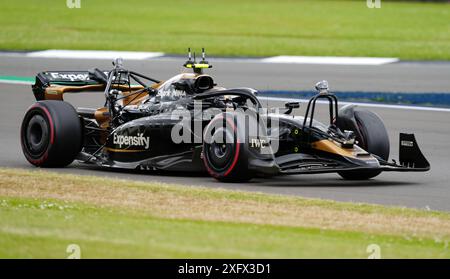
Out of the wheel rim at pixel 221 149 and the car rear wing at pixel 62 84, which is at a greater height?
the car rear wing at pixel 62 84

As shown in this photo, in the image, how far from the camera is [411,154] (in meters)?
13.3

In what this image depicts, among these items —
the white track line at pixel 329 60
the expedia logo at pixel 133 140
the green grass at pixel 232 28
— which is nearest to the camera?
the expedia logo at pixel 133 140

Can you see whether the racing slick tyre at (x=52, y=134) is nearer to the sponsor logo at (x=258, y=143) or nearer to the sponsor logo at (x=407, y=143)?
the sponsor logo at (x=258, y=143)

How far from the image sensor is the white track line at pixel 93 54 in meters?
28.3

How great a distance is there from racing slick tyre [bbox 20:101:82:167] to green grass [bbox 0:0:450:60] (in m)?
15.3

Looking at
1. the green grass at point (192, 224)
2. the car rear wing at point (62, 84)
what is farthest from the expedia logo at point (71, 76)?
the green grass at point (192, 224)

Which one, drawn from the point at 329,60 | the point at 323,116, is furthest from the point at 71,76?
the point at 329,60

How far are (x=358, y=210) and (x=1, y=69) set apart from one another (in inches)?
643

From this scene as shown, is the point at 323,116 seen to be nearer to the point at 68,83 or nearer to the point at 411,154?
the point at 68,83

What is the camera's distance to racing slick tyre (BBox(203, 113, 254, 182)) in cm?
1277

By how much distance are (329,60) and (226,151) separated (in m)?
15.7

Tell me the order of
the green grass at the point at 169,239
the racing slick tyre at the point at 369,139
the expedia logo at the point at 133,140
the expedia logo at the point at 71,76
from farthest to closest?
the expedia logo at the point at 71,76 → the expedia logo at the point at 133,140 → the racing slick tyre at the point at 369,139 → the green grass at the point at 169,239

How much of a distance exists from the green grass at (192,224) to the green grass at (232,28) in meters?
17.7
